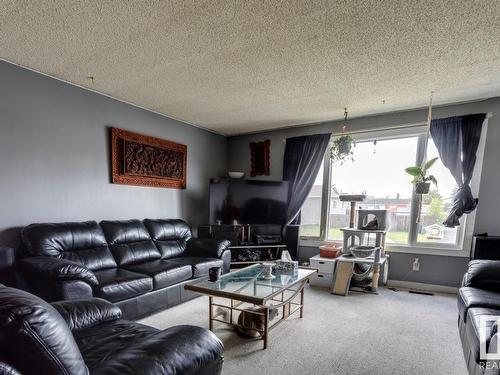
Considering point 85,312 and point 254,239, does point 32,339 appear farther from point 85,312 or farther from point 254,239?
point 254,239

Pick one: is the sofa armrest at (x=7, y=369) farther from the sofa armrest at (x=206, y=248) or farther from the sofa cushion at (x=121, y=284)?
the sofa armrest at (x=206, y=248)

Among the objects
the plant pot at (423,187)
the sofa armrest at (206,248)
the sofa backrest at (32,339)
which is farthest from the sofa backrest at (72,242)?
the plant pot at (423,187)

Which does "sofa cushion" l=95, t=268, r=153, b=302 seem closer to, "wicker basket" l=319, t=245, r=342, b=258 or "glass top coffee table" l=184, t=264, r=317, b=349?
"glass top coffee table" l=184, t=264, r=317, b=349

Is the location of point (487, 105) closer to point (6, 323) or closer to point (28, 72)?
point (6, 323)

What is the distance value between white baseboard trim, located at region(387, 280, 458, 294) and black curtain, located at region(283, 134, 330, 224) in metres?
1.62

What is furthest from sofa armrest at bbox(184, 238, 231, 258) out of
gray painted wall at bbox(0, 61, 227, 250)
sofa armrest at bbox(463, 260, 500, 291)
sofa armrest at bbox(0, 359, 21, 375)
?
sofa armrest at bbox(0, 359, 21, 375)

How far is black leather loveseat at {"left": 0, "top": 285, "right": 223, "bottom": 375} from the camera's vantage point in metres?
0.72

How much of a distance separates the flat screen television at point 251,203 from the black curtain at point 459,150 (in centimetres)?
217

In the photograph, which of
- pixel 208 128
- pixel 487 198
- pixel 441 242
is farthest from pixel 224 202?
pixel 487 198

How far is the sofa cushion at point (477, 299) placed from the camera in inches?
70.3

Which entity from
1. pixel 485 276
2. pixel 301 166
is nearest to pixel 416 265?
pixel 485 276

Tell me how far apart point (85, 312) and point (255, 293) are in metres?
1.13

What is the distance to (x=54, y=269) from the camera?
196 cm

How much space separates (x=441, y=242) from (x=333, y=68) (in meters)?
2.75
